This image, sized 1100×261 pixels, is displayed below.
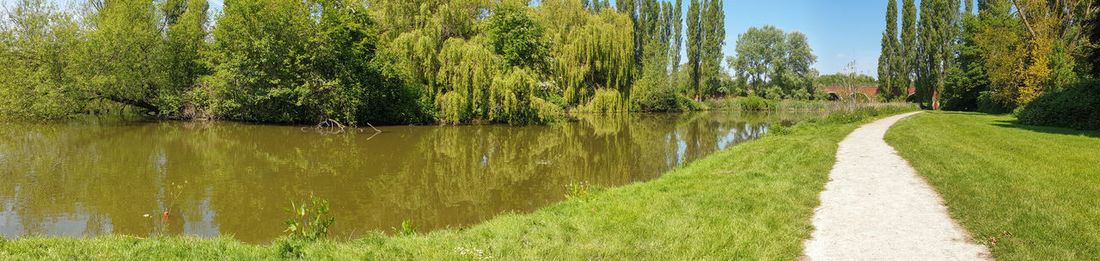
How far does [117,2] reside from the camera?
25.9 metres

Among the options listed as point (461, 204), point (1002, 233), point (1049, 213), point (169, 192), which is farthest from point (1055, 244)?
point (169, 192)

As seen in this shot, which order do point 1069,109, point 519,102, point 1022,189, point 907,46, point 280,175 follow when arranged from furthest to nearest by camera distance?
point 907,46
point 519,102
point 1069,109
point 280,175
point 1022,189

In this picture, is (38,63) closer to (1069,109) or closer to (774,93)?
(1069,109)

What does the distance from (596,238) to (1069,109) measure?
20255 mm

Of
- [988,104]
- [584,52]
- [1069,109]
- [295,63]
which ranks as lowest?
[1069,109]

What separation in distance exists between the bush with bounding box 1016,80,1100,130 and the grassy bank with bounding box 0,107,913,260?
1508cm

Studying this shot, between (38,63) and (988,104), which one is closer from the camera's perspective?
(38,63)

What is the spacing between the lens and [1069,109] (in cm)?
1633

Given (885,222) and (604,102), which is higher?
(604,102)

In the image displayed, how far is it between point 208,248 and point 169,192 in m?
5.13

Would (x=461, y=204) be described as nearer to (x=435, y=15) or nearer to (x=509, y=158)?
(x=509, y=158)

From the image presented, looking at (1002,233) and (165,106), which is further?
(165,106)

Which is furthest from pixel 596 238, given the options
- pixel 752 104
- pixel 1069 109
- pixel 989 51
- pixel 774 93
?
pixel 774 93

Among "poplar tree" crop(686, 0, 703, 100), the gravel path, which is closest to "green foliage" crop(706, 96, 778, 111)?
"poplar tree" crop(686, 0, 703, 100)
